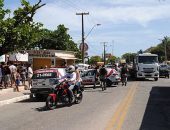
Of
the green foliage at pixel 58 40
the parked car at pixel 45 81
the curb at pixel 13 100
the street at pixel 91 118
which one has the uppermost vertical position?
the green foliage at pixel 58 40

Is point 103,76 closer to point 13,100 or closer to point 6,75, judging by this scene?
point 6,75

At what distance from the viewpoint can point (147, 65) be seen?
146 feet

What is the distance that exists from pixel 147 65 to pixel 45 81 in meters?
24.6

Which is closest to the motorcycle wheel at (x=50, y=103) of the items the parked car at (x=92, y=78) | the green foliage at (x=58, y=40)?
the parked car at (x=92, y=78)

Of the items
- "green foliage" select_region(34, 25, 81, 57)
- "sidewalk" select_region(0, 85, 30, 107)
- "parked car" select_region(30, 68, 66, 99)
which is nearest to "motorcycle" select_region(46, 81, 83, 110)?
"parked car" select_region(30, 68, 66, 99)

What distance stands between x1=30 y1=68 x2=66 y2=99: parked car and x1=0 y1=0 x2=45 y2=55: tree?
558 centimetres

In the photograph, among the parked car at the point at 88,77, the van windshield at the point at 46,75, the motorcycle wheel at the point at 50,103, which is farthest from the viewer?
the parked car at the point at 88,77

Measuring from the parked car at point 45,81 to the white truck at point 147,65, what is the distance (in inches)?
938

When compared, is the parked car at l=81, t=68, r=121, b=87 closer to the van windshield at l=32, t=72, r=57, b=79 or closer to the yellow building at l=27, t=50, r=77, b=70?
the van windshield at l=32, t=72, r=57, b=79

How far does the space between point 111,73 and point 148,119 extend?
19.6m

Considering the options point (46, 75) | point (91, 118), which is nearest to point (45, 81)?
point (46, 75)

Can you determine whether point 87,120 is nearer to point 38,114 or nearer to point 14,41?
point 38,114

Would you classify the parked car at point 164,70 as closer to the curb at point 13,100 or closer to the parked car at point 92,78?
the parked car at point 92,78

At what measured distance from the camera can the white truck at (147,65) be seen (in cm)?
4438
